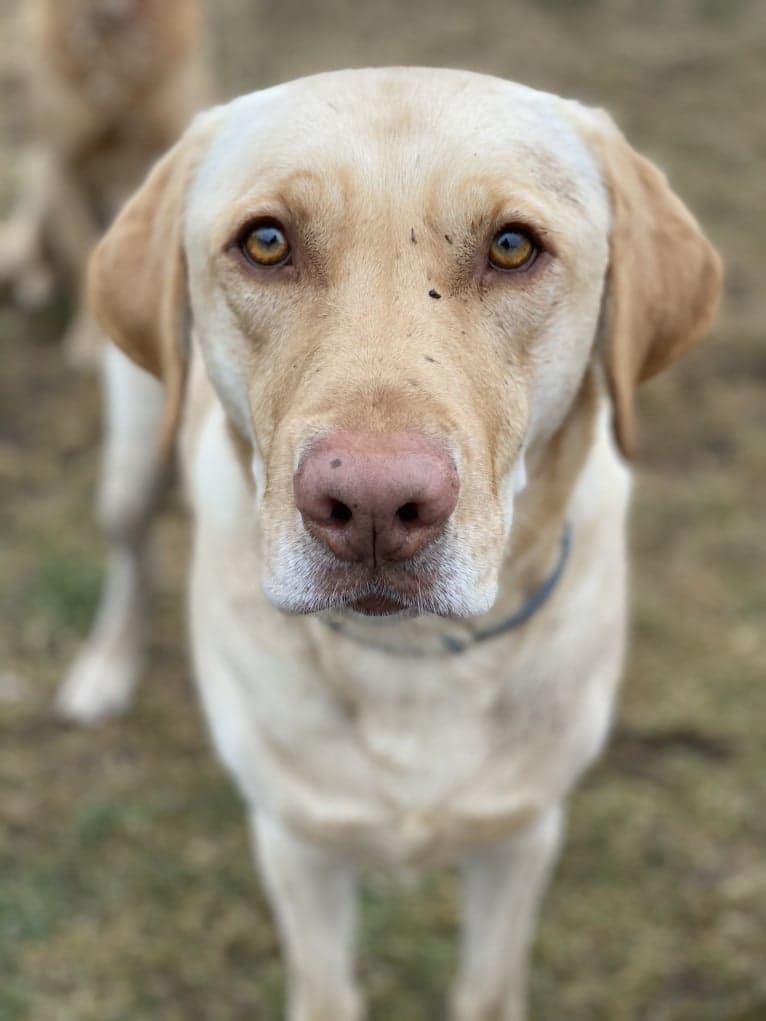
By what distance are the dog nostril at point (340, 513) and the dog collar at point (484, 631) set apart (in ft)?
1.82

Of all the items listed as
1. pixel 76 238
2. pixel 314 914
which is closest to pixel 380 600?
pixel 314 914

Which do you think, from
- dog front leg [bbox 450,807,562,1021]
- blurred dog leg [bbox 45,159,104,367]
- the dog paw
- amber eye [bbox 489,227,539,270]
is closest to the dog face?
amber eye [bbox 489,227,539,270]

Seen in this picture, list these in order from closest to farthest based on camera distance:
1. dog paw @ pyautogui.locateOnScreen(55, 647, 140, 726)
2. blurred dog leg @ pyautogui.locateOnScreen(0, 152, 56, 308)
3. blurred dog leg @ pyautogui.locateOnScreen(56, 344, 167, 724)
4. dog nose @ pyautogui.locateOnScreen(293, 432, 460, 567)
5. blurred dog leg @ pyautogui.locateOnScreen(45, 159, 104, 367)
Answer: dog nose @ pyautogui.locateOnScreen(293, 432, 460, 567)
blurred dog leg @ pyautogui.locateOnScreen(56, 344, 167, 724)
dog paw @ pyautogui.locateOnScreen(55, 647, 140, 726)
blurred dog leg @ pyautogui.locateOnScreen(45, 159, 104, 367)
blurred dog leg @ pyautogui.locateOnScreen(0, 152, 56, 308)

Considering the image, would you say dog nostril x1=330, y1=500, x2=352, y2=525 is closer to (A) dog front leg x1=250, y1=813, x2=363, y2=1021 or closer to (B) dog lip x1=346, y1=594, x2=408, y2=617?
(B) dog lip x1=346, y1=594, x2=408, y2=617

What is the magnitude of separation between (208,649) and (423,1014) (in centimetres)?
119

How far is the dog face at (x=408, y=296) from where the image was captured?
1541 millimetres

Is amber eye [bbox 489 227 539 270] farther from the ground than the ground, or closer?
farther from the ground

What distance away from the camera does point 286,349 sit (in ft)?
5.68

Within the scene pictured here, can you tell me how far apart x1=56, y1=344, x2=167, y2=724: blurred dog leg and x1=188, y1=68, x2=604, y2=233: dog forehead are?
131 cm

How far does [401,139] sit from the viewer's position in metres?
1.71

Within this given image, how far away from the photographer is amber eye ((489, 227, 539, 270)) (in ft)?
5.66

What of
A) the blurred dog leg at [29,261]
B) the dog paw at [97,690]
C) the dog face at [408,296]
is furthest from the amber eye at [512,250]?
the blurred dog leg at [29,261]

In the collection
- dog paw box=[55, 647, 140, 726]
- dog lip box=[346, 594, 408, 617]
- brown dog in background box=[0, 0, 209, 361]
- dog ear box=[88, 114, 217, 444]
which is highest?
dog ear box=[88, 114, 217, 444]

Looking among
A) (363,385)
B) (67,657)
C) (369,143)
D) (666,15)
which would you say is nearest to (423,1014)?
(67,657)
